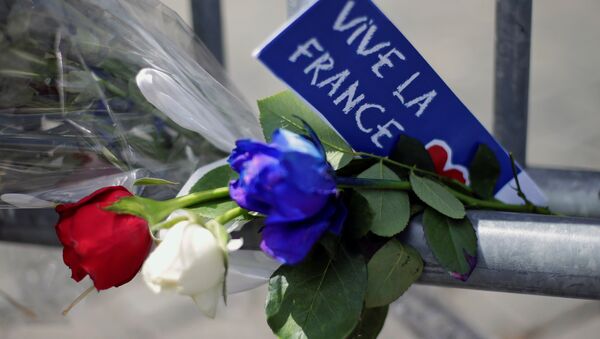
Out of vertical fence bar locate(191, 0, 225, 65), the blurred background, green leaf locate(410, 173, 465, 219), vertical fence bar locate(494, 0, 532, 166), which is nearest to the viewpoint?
green leaf locate(410, 173, 465, 219)

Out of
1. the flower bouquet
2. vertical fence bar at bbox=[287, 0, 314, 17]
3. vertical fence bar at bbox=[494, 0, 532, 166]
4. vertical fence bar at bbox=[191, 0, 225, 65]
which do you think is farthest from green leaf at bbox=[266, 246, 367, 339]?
vertical fence bar at bbox=[191, 0, 225, 65]

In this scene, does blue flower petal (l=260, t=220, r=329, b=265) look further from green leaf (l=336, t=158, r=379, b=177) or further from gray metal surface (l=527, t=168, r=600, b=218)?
gray metal surface (l=527, t=168, r=600, b=218)

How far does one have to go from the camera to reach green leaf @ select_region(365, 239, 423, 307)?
24.1 inches

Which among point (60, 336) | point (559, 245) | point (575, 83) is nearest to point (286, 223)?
point (559, 245)

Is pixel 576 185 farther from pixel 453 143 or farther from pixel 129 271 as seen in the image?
pixel 129 271

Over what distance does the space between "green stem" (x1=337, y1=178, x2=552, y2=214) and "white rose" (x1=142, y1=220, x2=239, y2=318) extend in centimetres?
11

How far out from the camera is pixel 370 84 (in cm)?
62

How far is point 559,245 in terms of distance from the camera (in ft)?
1.98

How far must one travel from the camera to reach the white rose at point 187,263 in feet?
1.76

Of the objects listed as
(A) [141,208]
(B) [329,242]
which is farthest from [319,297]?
(A) [141,208]

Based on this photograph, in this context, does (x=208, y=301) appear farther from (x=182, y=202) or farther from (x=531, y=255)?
(x=531, y=255)

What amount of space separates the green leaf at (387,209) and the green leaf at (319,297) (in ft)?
0.10

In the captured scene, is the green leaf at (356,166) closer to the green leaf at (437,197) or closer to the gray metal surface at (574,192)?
the green leaf at (437,197)

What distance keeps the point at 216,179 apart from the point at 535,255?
0.26m
